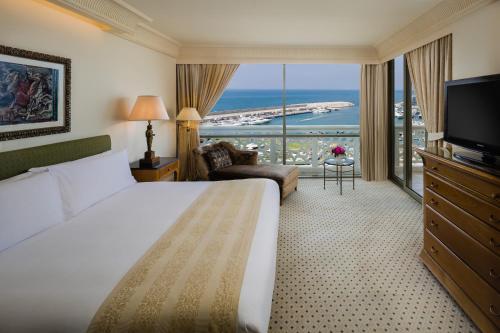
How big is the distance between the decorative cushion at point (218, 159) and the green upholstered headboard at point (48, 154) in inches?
69.9

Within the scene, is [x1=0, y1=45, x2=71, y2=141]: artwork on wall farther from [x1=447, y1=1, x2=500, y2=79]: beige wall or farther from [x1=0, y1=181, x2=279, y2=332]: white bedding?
[x1=447, y1=1, x2=500, y2=79]: beige wall

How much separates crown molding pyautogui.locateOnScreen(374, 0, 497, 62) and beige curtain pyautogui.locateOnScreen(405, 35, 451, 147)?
0.36 ft

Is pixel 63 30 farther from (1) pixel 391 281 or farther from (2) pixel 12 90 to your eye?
(1) pixel 391 281

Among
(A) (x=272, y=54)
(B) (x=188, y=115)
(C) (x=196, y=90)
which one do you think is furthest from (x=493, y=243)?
(C) (x=196, y=90)

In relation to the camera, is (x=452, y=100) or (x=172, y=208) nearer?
(x=172, y=208)

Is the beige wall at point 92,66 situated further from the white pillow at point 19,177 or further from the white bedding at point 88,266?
the white bedding at point 88,266

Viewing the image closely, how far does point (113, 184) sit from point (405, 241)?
281cm

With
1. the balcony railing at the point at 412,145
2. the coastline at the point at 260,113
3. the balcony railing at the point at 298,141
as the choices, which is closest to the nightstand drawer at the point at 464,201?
the balcony railing at the point at 412,145

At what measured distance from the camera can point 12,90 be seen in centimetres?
257

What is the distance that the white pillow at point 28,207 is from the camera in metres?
2.01

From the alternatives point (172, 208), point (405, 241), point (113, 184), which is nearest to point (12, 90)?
point (113, 184)

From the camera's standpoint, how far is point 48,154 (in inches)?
113

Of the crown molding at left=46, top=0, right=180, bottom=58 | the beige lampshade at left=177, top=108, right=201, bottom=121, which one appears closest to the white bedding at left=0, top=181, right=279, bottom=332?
the crown molding at left=46, top=0, right=180, bottom=58

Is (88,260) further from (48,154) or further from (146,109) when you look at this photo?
(146,109)
